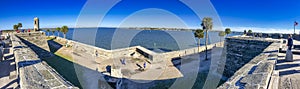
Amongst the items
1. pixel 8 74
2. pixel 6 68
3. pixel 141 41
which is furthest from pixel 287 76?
pixel 141 41

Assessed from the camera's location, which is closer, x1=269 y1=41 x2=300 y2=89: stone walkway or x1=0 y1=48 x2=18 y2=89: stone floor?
x1=269 y1=41 x2=300 y2=89: stone walkway

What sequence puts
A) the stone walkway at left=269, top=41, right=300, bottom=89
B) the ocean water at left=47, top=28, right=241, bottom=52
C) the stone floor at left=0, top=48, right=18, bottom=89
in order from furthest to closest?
the ocean water at left=47, top=28, right=241, bottom=52 < the stone floor at left=0, top=48, right=18, bottom=89 < the stone walkway at left=269, top=41, right=300, bottom=89

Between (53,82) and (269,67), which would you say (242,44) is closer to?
(269,67)

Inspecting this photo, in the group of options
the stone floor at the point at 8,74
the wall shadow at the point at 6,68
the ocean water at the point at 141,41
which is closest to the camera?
the stone floor at the point at 8,74

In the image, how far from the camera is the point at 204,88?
9.53m

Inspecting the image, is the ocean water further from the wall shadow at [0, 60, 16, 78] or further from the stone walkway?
the stone walkway

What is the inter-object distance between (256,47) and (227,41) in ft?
5.06

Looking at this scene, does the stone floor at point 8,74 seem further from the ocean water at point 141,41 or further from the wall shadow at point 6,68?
the ocean water at point 141,41

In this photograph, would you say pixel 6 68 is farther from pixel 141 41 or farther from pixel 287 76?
pixel 141 41

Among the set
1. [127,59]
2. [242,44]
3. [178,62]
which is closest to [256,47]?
[242,44]

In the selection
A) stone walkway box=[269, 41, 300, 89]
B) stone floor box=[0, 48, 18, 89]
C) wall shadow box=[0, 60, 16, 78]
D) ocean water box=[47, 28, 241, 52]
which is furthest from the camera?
ocean water box=[47, 28, 241, 52]

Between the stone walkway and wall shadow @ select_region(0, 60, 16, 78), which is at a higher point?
the stone walkway

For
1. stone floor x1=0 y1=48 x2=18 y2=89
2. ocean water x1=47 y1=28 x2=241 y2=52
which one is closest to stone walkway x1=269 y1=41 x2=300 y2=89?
stone floor x1=0 y1=48 x2=18 y2=89

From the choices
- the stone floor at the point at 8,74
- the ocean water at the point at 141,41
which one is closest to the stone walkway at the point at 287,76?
the stone floor at the point at 8,74
